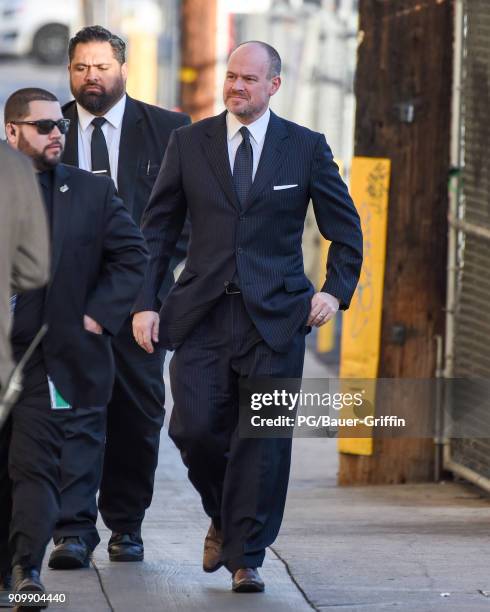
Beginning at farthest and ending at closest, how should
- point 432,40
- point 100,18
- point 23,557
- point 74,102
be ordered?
point 100,18
point 432,40
point 74,102
point 23,557

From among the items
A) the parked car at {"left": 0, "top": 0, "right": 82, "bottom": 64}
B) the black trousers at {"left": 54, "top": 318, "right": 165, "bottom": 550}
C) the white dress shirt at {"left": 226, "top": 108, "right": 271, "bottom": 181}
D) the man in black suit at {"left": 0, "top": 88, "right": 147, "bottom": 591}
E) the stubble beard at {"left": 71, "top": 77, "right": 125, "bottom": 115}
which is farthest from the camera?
the parked car at {"left": 0, "top": 0, "right": 82, "bottom": 64}

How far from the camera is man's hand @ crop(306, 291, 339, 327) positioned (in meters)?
6.46

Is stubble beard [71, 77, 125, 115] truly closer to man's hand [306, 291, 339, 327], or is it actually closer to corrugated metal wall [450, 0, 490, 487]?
man's hand [306, 291, 339, 327]

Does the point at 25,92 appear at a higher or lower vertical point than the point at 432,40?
lower

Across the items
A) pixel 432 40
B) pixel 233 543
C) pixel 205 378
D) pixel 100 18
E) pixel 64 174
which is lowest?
pixel 233 543

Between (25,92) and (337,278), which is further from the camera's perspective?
(337,278)

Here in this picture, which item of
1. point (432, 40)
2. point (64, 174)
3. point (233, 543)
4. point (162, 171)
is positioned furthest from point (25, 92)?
point (432, 40)

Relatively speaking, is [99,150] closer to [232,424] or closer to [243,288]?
[243,288]

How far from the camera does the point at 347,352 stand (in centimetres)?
934

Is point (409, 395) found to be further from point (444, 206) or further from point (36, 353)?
point (36, 353)

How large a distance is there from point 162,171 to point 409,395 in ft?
9.73

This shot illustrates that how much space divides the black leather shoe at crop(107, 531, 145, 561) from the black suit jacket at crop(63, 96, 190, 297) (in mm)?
1041

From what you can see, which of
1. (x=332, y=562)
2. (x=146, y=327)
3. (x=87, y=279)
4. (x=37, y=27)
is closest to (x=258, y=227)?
(x=146, y=327)

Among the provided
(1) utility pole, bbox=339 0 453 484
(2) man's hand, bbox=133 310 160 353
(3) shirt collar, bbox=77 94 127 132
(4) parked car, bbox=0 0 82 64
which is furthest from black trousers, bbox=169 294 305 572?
(4) parked car, bbox=0 0 82 64
